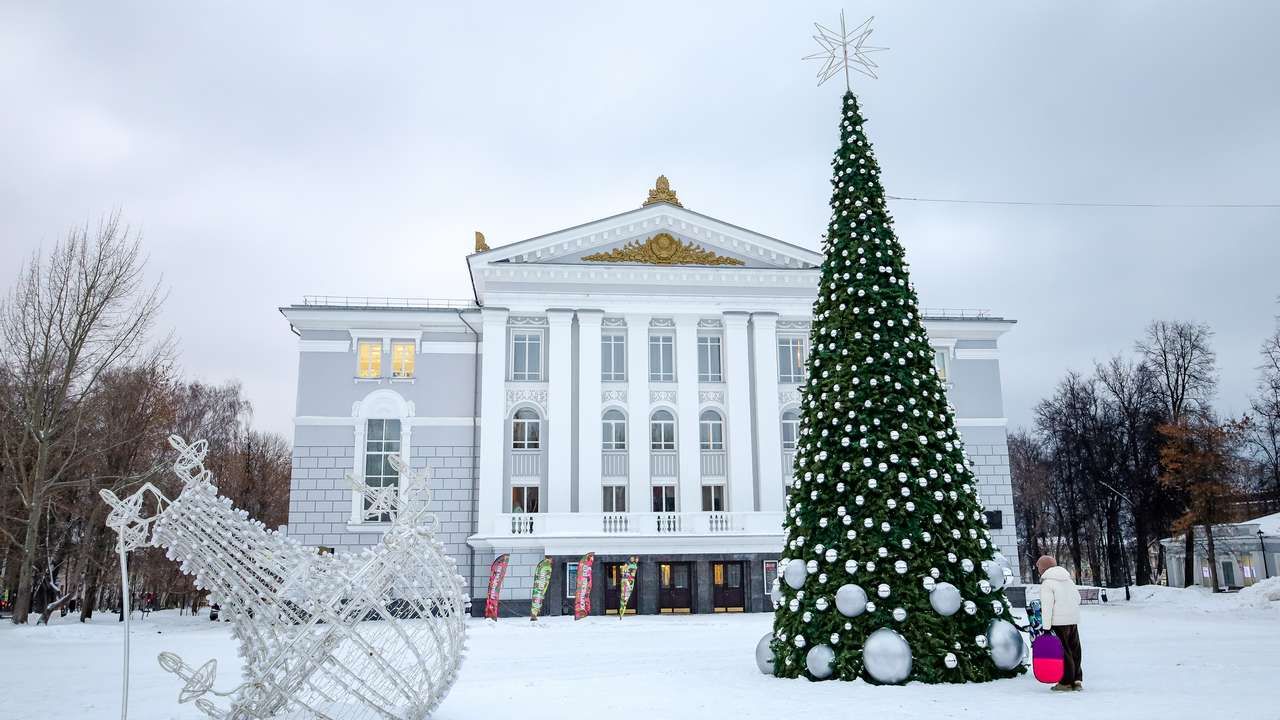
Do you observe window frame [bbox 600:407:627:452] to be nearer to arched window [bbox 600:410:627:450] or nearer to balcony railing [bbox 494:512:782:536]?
arched window [bbox 600:410:627:450]

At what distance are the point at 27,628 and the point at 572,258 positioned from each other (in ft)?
66.2

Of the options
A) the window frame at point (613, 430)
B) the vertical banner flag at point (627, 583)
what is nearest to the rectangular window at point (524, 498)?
the window frame at point (613, 430)

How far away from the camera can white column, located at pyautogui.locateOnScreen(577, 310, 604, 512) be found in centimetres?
3206

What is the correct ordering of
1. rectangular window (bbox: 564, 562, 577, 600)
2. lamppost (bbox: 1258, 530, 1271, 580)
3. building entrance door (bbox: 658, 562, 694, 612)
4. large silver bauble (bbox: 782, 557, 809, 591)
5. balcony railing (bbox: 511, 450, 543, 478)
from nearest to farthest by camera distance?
large silver bauble (bbox: 782, 557, 809, 591), rectangular window (bbox: 564, 562, 577, 600), building entrance door (bbox: 658, 562, 694, 612), balcony railing (bbox: 511, 450, 543, 478), lamppost (bbox: 1258, 530, 1271, 580)

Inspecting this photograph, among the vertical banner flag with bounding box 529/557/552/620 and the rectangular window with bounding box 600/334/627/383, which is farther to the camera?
the rectangular window with bounding box 600/334/627/383

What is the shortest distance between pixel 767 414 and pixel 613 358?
610 centimetres

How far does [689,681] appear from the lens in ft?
41.4

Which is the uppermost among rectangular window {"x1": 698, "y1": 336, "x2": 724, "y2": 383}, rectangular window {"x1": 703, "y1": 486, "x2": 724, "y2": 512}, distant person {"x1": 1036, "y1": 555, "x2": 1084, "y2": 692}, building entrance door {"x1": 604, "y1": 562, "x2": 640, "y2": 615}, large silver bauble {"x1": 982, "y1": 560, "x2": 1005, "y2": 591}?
rectangular window {"x1": 698, "y1": 336, "x2": 724, "y2": 383}

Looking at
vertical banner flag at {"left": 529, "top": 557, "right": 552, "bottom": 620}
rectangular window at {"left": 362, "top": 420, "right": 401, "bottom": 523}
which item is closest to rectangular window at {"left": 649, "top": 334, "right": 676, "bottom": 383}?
vertical banner flag at {"left": 529, "top": 557, "right": 552, "bottom": 620}

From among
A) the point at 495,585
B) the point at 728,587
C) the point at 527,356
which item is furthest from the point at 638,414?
the point at 495,585

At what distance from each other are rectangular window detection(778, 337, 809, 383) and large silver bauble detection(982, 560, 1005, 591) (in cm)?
2226

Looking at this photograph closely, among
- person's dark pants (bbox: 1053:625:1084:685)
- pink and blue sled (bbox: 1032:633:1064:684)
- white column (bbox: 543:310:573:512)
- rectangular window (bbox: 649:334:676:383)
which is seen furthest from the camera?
rectangular window (bbox: 649:334:676:383)

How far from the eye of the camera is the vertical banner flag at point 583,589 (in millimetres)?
28266

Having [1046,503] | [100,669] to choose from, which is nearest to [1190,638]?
[100,669]
